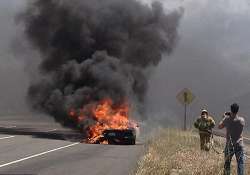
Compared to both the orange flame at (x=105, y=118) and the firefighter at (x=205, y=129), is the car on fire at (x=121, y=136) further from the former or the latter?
the firefighter at (x=205, y=129)

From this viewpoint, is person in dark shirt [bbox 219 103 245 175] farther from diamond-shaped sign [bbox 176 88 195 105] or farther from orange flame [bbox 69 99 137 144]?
diamond-shaped sign [bbox 176 88 195 105]

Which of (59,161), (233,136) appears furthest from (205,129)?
(233,136)

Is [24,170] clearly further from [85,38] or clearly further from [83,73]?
[85,38]

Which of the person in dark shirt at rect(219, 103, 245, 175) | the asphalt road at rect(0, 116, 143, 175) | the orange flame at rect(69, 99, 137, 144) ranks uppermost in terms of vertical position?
the orange flame at rect(69, 99, 137, 144)

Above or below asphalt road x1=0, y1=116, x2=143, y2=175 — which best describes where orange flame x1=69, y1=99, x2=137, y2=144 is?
above

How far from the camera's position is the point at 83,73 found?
1512 inches

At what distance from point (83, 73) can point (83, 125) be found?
18.2ft

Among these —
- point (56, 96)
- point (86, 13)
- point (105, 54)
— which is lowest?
point (56, 96)

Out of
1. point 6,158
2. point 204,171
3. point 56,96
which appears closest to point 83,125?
point 56,96

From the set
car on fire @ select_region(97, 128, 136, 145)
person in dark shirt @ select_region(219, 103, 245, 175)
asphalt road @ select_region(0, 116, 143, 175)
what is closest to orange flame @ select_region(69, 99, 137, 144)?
car on fire @ select_region(97, 128, 136, 145)

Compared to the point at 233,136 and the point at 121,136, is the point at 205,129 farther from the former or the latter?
the point at 233,136

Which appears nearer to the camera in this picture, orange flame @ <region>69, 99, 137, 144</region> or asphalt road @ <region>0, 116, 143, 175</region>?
asphalt road @ <region>0, 116, 143, 175</region>

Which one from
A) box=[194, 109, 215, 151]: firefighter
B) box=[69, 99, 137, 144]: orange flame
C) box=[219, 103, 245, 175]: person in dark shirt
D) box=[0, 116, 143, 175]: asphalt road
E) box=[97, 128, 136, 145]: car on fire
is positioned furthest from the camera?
box=[69, 99, 137, 144]: orange flame

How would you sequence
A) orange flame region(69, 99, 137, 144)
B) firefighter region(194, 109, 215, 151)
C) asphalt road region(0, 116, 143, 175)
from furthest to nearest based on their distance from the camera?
orange flame region(69, 99, 137, 144) → firefighter region(194, 109, 215, 151) → asphalt road region(0, 116, 143, 175)
